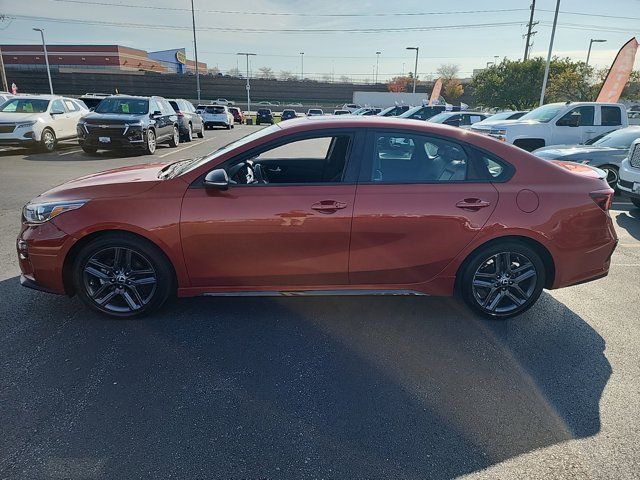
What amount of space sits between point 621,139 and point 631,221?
281cm

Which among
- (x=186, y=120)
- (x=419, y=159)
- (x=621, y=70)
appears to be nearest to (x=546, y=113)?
(x=419, y=159)

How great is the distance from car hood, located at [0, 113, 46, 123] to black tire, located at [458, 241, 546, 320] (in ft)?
46.4

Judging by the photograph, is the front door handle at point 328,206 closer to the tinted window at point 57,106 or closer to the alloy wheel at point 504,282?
the alloy wheel at point 504,282

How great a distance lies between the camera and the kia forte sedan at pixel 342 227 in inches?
126

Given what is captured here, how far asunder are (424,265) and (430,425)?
4.44 ft

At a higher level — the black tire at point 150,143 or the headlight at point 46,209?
the headlight at point 46,209

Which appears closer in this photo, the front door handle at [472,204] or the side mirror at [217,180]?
the side mirror at [217,180]

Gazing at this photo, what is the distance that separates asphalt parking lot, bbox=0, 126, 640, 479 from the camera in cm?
214

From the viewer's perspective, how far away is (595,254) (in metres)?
3.56

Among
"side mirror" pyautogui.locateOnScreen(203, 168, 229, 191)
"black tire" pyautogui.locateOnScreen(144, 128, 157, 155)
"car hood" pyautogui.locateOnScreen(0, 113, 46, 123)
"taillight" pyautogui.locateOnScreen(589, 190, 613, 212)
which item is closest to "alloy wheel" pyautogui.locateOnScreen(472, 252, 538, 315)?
Result: "taillight" pyautogui.locateOnScreen(589, 190, 613, 212)

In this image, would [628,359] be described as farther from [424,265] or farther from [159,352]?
[159,352]

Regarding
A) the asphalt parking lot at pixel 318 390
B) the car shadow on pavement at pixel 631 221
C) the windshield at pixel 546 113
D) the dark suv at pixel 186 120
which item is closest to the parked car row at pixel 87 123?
the dark suv at pixel 186 120

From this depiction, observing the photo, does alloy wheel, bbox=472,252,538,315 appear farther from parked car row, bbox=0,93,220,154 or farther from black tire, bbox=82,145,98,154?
black tire, bbox=82,145,98,154

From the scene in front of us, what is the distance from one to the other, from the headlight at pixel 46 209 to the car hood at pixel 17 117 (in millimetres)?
11799
